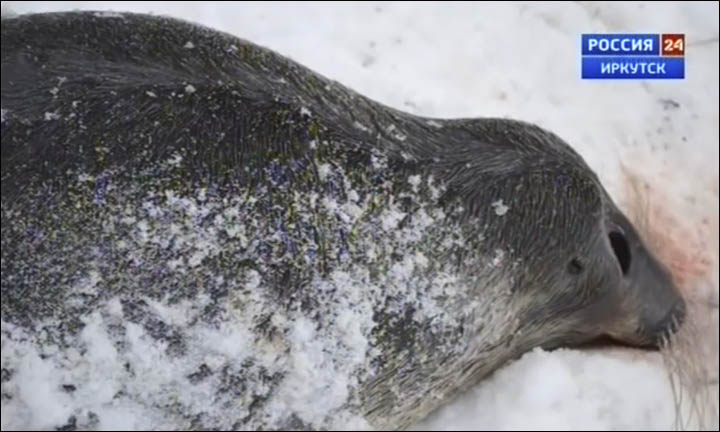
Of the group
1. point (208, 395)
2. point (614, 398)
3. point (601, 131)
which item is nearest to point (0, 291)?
point (208, 395)

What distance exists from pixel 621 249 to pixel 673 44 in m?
1.54

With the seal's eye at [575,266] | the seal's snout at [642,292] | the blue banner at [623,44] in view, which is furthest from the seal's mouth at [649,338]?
the blue banner at [623,44]

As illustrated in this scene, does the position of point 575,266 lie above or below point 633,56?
below

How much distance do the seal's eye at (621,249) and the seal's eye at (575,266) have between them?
29 centimetres

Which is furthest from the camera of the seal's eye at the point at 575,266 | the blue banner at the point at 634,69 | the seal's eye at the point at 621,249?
the blue banner at the point at 634,69

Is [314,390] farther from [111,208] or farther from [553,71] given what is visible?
[553,71]

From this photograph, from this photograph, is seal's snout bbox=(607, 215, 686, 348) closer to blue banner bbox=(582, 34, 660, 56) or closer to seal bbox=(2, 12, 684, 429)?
seal bbox=(2, 12, 684, 429)

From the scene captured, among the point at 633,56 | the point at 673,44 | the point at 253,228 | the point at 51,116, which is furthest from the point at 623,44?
the point at 51,116

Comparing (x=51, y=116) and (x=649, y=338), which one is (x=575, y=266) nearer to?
(x=649, y=338)

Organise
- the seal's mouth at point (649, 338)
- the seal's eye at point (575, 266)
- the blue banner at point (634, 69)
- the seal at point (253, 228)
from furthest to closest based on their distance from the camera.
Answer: the blue banner at point (634, 69) → the seal's mouth at point (649, 338) → the seal's eye at point (575, 266) → the seal at point (253, 228)

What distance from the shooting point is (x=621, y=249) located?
4.01 metres

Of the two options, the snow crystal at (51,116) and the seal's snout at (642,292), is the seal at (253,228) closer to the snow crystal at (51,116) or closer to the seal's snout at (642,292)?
the snow crystal at (51,116)

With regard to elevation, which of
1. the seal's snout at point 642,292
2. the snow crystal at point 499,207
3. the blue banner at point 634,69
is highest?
the blue banner at point 634,69

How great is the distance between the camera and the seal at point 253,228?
2967 mm
